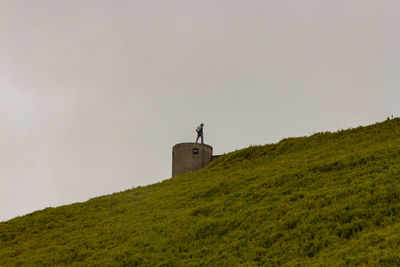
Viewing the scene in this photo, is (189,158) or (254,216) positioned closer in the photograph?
(254,216)

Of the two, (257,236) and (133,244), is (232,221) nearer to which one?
(257,236)

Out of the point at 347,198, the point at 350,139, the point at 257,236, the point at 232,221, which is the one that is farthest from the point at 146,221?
the point at 350,139

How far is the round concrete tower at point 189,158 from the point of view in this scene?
33469mm

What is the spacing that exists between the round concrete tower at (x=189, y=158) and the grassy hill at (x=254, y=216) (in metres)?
4.04

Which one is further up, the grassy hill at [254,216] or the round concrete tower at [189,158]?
the round concrete tower at [189,158]

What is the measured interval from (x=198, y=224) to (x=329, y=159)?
7627 mm

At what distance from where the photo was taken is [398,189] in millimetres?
15609

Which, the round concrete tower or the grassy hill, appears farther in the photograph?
the round concrete tower

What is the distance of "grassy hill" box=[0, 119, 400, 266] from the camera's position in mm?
13891

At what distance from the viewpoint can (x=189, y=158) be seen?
110 ft

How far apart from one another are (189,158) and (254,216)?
53.9 feet

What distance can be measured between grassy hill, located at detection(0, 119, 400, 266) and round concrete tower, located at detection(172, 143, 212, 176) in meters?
4.04

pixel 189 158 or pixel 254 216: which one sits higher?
pixel 189 158

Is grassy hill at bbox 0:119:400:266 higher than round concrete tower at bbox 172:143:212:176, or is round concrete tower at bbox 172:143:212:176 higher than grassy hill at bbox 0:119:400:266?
round concrete tower at bbox 172:143:212:176
